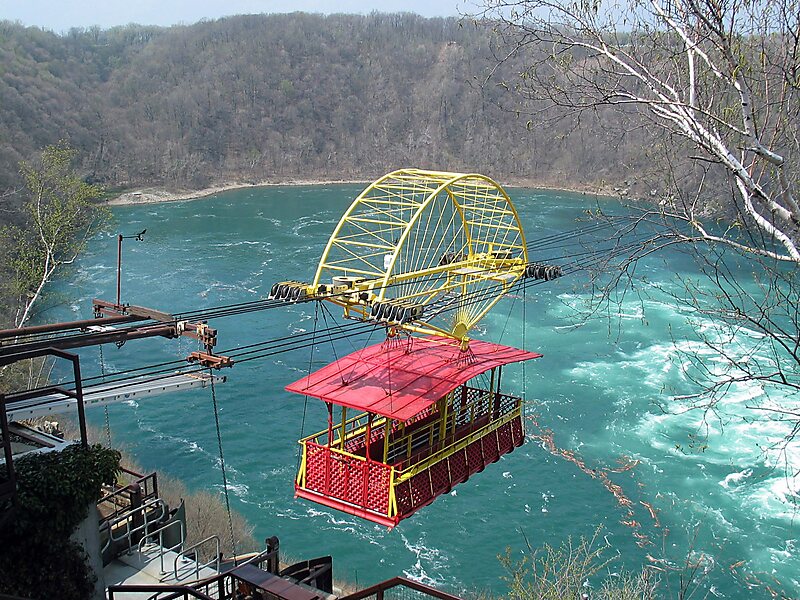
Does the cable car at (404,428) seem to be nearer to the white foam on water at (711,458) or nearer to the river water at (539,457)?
the river water at (539,457)

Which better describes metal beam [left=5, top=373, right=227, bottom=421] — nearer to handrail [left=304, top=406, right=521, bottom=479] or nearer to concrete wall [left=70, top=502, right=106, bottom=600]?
concrete wall [left=70, top=502, right=106, bottom=600]

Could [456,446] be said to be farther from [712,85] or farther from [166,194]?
[166,194]

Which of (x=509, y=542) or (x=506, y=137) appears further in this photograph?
(x=506, y=137)

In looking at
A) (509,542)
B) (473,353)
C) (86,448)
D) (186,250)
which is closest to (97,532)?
(86,448)

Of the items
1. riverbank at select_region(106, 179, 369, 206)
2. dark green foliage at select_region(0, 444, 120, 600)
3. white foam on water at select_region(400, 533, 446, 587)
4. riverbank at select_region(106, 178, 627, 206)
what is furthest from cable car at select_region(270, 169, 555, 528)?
riverbank at select_region(106, 179, 369, 206)

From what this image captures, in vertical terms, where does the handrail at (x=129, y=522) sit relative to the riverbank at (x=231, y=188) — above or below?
below

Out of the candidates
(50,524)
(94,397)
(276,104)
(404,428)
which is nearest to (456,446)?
(404,428)

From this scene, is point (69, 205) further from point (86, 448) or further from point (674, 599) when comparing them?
point (674, 599)

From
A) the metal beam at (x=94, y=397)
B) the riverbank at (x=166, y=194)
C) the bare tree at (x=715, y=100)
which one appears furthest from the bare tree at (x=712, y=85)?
the riverbank at (x=166, y=194)
